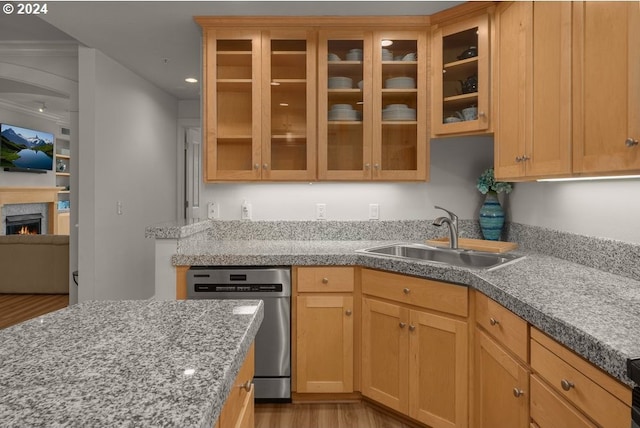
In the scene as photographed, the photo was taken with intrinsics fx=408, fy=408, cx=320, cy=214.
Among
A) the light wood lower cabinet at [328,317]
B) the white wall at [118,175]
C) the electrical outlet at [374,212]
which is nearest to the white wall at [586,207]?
the electrical outlet at [374,212]

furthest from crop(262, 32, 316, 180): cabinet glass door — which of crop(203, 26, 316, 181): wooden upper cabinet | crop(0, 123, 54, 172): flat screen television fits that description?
crop(0, 123, 54, 172): flat screen television

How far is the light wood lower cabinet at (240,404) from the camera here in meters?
0.84

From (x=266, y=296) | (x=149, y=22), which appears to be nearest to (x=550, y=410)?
(x=266, y=296)

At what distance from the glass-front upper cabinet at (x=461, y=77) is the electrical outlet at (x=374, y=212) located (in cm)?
69

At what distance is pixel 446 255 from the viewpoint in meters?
2.60

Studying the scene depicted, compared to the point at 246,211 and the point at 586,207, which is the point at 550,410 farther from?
the point at 246,211

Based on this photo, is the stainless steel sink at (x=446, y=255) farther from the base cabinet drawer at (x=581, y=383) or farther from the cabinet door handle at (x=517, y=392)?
the base cabinet drawer at (x=581, y=383)

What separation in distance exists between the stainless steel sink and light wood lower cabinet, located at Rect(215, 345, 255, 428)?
1.37m

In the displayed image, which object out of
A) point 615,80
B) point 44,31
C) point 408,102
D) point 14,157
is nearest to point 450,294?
point 615,80

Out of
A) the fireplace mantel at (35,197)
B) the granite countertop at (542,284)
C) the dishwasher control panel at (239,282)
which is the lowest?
the dishwasher control panel at (239,282)

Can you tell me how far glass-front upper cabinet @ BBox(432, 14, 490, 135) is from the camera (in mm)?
2441

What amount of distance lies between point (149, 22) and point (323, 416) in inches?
112

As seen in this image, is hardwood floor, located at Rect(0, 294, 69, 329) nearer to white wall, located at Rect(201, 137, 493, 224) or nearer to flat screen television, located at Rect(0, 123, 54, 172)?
flat screen television, located at Rect(0, 123, 54, 172)

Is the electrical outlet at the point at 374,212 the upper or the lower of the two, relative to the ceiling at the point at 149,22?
lower
